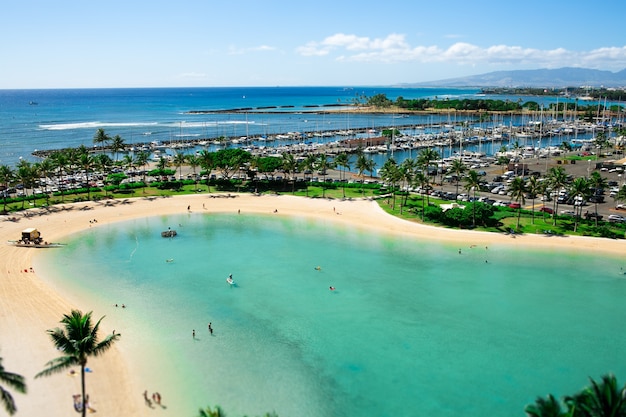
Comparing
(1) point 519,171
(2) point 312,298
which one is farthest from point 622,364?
(1) point 519,171

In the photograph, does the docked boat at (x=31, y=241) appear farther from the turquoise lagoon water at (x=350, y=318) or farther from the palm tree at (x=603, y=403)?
the palm tree at (x=603, y=403)

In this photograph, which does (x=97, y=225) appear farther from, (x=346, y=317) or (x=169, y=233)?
(x=346, y=317)

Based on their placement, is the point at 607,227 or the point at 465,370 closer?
the point at 465,370

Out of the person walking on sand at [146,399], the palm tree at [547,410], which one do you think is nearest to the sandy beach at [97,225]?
the person walking on sand at [146,399]

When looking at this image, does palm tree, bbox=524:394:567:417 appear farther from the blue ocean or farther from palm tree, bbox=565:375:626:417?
the blue ocean

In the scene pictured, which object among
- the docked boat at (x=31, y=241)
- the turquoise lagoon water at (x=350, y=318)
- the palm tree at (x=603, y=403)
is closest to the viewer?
the palm tree at (x=603, y=403)

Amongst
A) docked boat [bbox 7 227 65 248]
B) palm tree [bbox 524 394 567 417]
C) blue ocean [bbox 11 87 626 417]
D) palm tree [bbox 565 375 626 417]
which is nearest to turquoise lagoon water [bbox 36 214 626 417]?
blue ocean [bbox 11 87 626 417]

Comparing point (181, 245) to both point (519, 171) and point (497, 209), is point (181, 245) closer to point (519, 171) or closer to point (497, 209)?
point (497, 209)
